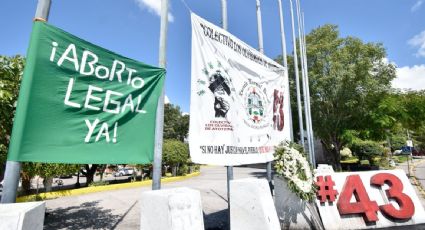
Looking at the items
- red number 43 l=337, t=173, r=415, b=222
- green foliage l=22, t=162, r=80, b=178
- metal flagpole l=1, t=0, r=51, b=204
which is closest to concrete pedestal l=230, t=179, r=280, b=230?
red number 43 l=337, t=173, r=415, b=222

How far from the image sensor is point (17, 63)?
6.34 metres

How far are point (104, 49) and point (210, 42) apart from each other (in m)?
2.49

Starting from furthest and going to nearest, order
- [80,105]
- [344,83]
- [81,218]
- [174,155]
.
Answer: [174,155]
[344,83]
[81,218]
[80,105]

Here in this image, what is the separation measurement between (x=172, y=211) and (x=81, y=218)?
783cm

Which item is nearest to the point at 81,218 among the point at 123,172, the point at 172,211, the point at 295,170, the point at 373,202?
the point at 295,170

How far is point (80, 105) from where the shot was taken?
3258 mm

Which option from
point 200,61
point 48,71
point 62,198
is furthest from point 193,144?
point 62,198

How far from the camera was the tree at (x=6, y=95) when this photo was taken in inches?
215

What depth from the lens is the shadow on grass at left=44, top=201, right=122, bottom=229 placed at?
322 inches

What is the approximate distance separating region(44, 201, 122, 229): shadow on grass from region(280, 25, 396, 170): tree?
18168 millimetres

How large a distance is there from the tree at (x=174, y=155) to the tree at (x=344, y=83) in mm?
11479

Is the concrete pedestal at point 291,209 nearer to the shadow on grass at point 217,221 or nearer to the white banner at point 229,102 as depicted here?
the white banner at point 229,102

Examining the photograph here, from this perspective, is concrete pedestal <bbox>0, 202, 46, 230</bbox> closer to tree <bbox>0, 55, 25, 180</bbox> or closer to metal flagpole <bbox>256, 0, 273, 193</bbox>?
tree <bbox>0, 55, 25, 180</bbox>

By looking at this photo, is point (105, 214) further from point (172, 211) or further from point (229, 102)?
point (172, 211)
